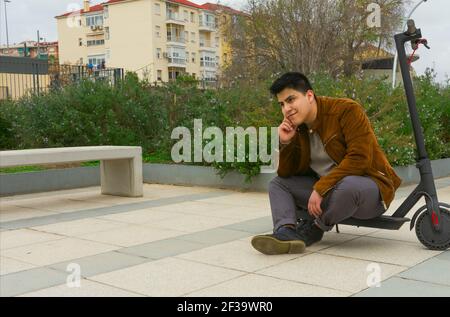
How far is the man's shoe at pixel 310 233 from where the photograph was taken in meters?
4.94

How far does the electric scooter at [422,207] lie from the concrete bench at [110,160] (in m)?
3.92

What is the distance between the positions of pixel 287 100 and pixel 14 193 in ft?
18.1

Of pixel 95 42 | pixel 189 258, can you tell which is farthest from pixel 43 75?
pixel 95 42

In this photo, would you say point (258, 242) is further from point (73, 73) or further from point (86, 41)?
point (86, 41)

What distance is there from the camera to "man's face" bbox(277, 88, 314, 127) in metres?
4.60

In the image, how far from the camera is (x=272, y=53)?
33938 millimetres

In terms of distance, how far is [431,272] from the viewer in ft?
13.4

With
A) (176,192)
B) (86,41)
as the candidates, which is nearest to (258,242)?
(176,192)

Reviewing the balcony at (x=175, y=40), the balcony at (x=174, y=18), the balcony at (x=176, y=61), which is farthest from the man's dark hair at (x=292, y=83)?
the balcony at (x=174, y=18)

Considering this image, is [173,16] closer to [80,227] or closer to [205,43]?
[205,43]

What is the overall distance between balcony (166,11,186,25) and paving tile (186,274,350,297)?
83286 mm

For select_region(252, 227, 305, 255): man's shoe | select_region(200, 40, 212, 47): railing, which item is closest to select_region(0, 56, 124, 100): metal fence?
select_region(252, 227, 305, 255): man's shoe

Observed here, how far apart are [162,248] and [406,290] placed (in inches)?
83.6

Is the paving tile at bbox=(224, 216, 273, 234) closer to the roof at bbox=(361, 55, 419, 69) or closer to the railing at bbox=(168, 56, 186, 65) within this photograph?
the roof at bbox=(361, 55, 419, 69)
